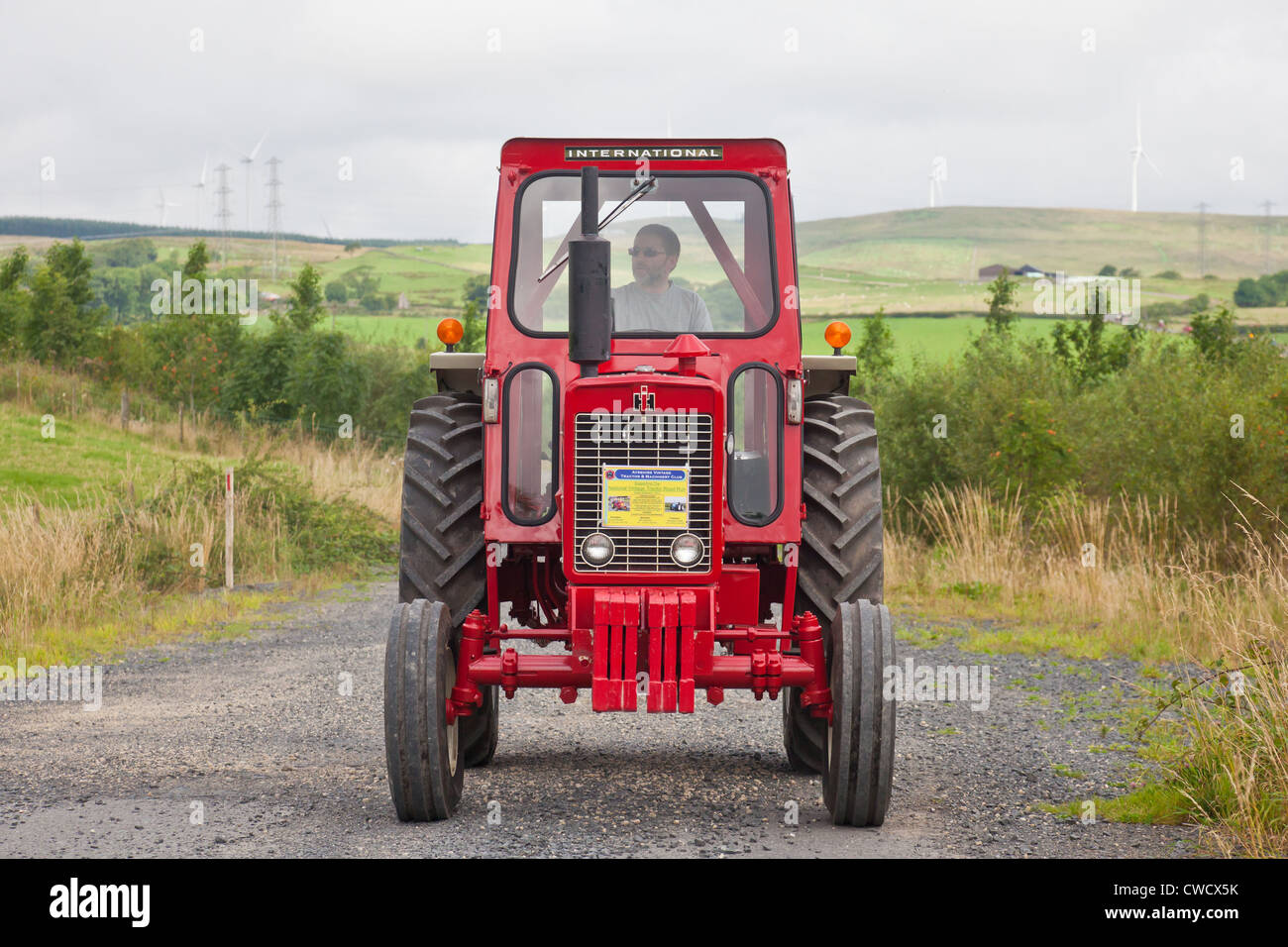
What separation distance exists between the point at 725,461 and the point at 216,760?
3250mm

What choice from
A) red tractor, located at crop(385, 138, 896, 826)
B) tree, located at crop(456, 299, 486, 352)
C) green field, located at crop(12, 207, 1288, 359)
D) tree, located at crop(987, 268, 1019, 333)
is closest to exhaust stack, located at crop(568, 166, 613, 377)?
red tractor, located at crop(385, 138, 896, 826)

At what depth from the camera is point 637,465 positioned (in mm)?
5766

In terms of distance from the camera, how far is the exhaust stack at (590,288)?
5352 millimetres

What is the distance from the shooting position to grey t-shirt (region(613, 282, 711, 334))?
6.52 m

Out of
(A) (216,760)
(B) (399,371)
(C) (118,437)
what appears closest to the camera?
(A) (216,760)

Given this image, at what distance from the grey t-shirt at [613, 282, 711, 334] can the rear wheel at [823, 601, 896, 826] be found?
62.2 inches

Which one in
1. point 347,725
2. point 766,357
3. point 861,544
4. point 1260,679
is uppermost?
point 766,357

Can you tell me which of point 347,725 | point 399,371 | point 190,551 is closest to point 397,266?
point 399,371

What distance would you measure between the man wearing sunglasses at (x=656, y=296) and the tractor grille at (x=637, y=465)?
0.86 m

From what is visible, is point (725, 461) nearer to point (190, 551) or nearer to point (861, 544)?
point (861, 544)

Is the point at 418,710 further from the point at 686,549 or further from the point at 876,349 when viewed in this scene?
the point at 876,349

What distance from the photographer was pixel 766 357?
6445 mm

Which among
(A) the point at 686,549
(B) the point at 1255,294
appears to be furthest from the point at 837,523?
(B) the point at 1255,294

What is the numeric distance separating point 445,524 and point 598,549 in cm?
100
